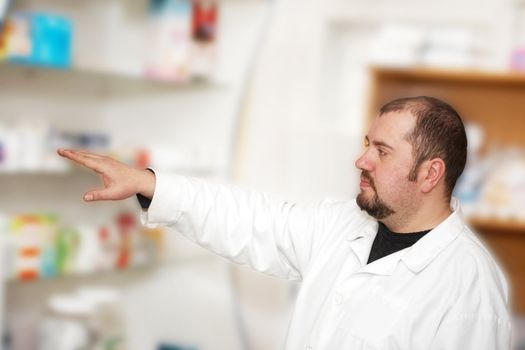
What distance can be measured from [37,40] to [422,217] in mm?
1530

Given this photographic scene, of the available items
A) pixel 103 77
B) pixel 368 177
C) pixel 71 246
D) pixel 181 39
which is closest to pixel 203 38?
pixel 181 39

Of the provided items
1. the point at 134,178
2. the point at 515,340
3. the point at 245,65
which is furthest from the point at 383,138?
the point at 515,340

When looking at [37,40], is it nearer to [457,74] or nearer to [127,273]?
[127,273]

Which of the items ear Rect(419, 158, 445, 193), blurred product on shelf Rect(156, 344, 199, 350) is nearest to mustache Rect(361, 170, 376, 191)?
ear Rect(419, 158, 445, 193)

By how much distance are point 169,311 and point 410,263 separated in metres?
2.02

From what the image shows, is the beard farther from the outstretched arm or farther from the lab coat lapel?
the outstretched arm

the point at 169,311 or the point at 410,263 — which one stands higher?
the point at 410,263

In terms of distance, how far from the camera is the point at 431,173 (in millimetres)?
1910

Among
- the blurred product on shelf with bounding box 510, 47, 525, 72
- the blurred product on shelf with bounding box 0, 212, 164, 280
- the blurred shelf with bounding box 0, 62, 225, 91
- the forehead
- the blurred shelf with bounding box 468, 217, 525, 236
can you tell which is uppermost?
the blurred product on shelf with bounding box 510, 47, 525, 72

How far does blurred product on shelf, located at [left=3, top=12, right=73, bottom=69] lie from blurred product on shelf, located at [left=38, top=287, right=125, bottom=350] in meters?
0.83

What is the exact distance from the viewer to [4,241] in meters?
2.70

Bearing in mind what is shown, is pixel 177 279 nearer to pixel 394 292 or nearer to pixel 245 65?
pixel 245 65

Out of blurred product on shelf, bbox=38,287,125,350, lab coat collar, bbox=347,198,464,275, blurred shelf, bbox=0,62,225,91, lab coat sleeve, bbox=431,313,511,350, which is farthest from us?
blurred shelf, bbox=0,62,225,91

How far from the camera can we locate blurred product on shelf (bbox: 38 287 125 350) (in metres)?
2.98
